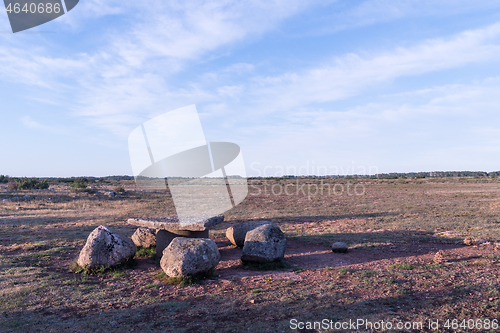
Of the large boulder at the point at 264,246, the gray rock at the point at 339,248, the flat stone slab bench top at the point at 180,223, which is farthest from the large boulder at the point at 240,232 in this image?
the gray rock at the point at 339,248

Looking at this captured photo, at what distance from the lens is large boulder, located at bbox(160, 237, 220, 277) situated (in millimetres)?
7090

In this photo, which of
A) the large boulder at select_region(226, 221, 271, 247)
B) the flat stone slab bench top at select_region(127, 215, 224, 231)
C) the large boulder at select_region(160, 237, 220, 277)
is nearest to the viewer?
the large boulder at select_region(160, 237, 220, 277)

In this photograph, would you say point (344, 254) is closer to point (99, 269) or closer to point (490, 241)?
point (490, 241)

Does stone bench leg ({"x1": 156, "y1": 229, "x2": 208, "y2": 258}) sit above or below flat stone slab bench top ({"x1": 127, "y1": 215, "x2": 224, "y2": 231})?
below

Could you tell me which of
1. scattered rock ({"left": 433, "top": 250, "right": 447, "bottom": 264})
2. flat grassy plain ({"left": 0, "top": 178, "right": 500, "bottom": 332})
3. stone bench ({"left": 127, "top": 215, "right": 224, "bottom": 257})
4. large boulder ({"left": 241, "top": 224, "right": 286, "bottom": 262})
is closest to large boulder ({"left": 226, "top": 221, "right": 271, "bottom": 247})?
flat grassy plain ({"left": 0, "top": 178, "right": 500, "bottom": 332})

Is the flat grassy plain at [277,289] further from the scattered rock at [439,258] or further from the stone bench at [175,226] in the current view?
the stone bench at [175,226]

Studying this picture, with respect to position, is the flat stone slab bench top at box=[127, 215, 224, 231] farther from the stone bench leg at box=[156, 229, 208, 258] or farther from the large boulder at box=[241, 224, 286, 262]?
the large boulder at box=[241, 224, 286, 262]

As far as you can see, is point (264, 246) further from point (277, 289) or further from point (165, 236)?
point (165, 236)

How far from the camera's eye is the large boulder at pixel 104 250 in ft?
26.1

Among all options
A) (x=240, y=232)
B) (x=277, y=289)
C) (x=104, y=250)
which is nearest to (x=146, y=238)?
(x=104, y=250)

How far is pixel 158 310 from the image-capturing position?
18.1ft

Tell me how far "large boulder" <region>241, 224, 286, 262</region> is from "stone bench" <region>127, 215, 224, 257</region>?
1.38 meters

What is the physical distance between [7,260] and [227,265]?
21.7ft

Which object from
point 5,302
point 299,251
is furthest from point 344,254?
point 5,302
